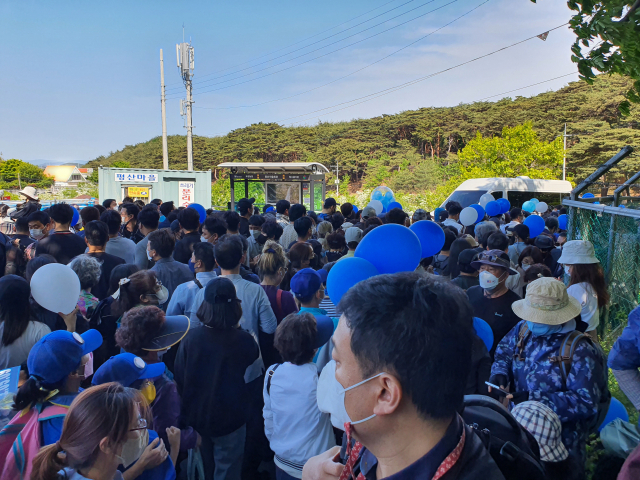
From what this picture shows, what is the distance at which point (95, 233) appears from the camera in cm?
427

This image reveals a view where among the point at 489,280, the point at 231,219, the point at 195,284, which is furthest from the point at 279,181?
the point at 489,280

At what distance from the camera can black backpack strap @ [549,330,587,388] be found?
2.36 meters

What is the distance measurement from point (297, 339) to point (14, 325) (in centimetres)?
165

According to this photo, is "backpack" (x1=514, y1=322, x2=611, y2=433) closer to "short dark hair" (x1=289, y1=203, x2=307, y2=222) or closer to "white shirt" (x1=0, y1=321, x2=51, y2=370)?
"white shirt" (x1=0, y1=321, x2=51, y2=370)

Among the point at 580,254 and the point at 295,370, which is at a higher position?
the point at 580,254

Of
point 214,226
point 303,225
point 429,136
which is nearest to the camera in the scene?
point 214,226

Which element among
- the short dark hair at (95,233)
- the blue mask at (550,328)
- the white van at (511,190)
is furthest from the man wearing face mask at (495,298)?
the white van at (511,190)

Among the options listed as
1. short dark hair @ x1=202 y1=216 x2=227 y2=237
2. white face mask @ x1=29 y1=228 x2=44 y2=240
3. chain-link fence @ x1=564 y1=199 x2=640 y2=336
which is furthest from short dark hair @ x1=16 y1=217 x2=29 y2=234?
chain-link fence @ x1=564 y1=199 x2=640 y2=336

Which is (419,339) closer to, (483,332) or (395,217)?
→ (483,332)

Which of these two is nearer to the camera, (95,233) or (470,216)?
(95,233)

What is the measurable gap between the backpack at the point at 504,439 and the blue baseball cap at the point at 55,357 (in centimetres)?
166

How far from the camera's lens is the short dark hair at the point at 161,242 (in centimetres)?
403

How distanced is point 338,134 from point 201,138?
23.4 meters

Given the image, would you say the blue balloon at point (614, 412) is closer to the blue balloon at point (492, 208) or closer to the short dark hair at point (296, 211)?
the short dark hair at point (296, 211)
